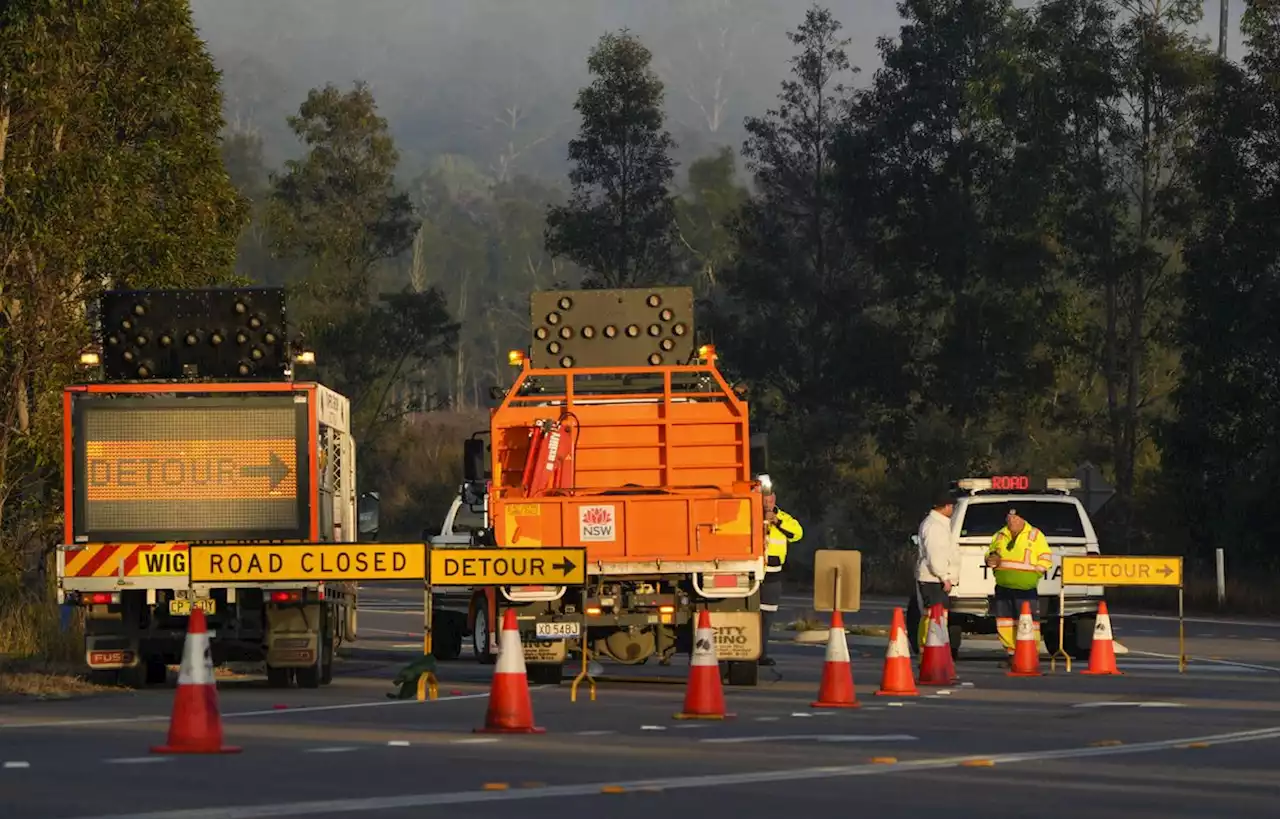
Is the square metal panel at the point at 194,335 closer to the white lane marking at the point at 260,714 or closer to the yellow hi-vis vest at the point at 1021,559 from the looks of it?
the white lane marking at the point at 260,714

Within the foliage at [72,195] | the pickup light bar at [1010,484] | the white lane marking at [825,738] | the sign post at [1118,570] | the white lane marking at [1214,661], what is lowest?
the white lane marking at [1214,661]

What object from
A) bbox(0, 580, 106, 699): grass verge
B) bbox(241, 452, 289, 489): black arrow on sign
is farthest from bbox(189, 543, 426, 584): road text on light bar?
bbox(241, 452, 289, 489): black arrow on sign

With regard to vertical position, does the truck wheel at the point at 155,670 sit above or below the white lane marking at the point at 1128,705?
above

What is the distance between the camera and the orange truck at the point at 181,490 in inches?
959

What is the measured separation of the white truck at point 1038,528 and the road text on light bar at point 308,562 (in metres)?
9.86


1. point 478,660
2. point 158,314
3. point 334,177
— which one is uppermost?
point 334,177

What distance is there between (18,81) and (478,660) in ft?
39.5

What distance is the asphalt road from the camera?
12.7 metres

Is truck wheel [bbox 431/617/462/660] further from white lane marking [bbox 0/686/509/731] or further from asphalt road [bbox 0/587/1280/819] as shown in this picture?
white lane marking [bbox 0/686/509/731]

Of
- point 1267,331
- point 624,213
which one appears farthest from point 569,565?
point 624,213

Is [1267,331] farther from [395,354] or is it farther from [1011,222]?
[395,354]

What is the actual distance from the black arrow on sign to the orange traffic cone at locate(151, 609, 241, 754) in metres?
9.57

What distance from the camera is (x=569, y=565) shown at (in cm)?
2112

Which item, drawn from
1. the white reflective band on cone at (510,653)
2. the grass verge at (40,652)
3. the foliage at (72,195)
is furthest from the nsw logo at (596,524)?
the foliage at (72,195)
